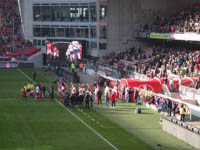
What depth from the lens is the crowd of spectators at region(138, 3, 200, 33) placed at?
169 feet

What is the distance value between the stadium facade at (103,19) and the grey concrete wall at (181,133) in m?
39.8

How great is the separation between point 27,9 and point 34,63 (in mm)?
11184

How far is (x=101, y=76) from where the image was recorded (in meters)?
51.0

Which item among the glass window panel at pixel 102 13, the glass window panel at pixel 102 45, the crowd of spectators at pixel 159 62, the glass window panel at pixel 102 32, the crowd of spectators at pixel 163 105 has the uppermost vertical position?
the glass window panel at pixel 102 13

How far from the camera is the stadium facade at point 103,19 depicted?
66.7m

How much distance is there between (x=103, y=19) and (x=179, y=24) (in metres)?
14.3

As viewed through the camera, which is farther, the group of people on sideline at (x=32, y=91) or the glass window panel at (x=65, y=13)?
the glass window panel at (x=65, y=13)

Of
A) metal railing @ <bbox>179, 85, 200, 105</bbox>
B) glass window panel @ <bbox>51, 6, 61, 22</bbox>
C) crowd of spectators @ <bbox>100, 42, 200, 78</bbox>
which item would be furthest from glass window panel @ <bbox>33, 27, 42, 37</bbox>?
metal railing @ <bbox>179, 85, 200, 105</bbox>

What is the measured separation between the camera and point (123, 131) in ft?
93.0

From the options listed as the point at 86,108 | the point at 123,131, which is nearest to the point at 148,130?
the point at 123,131

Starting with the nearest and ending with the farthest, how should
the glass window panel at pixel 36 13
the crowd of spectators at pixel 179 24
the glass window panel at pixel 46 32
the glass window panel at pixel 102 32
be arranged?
the crowd of spectators at pixel 179 24
the glass window panel at pixel 102 32
the glass window panel at pixel 46 32
the glass window panel at pixel 36 13

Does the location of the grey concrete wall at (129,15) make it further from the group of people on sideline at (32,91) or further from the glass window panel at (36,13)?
the group of people on sideline at (32,91)

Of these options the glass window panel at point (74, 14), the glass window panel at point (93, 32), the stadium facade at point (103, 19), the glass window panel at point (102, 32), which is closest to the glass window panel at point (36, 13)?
the stadium facade at point (103, 19)

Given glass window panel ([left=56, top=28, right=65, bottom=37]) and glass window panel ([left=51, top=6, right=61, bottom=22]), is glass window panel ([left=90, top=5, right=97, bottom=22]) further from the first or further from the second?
glass window panel ([left=51, top=6, right=61, bottom=22])
